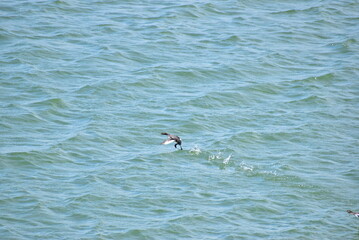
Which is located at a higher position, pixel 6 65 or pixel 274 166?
pixel 6 65

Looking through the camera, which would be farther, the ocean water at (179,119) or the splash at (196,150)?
the splash at (196,150)

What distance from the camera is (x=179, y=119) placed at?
21.2m

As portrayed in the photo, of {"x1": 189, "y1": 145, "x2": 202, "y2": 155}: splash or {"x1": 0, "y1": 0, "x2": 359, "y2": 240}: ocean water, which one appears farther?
{"x1": 189, "y1": 145, "x2": 202, "y2": 155}: splash

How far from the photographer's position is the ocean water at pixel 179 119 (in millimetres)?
16094

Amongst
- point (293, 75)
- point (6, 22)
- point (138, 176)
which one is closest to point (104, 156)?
point (138, 176)

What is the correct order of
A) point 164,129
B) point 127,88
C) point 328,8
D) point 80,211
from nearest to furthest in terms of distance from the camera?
point 80,211
point 164,129
point 127,88
point 328,8

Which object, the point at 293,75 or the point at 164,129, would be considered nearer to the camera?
the point at 164,129

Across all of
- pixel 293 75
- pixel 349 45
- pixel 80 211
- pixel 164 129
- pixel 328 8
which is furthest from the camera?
pixel 328 8

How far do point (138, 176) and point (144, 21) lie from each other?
12615 mm

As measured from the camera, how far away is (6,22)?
90.1ft

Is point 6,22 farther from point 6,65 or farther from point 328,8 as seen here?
point 328,8

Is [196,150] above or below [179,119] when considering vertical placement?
below

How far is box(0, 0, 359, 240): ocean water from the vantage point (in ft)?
52.8

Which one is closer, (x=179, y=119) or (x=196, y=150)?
(x=196, y=150)
